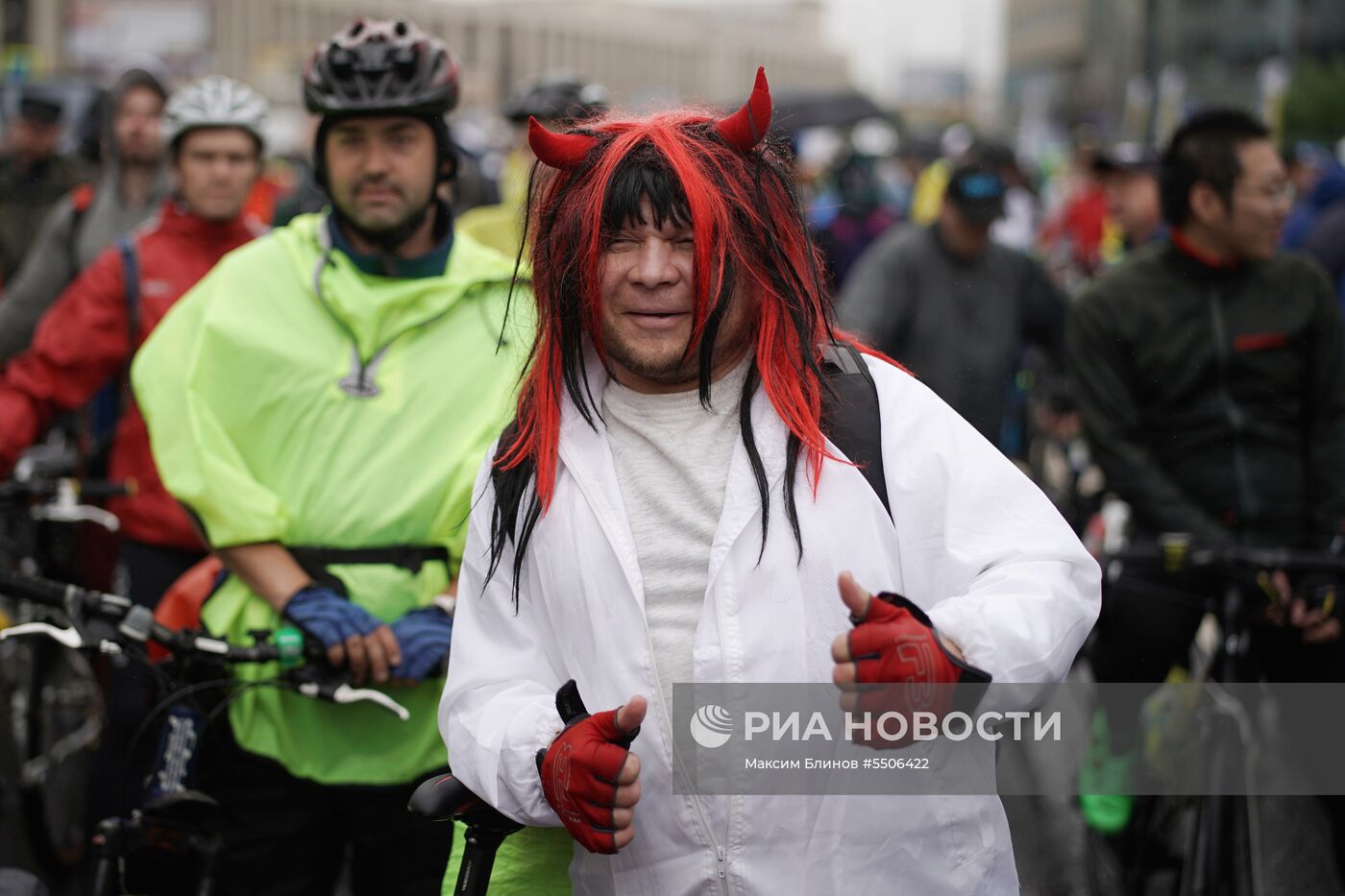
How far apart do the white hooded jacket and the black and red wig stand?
64 millimetres

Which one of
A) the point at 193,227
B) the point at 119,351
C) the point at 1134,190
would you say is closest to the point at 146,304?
the point at 119,351

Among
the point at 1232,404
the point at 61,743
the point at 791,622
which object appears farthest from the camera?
the point at 61,743

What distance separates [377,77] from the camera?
12.1ft

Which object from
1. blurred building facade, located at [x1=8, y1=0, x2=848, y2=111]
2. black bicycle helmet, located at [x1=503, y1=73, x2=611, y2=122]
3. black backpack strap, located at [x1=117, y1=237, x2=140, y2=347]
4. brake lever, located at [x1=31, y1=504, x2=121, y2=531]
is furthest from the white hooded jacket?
blurred building facade, located at [x1=8, y1=0, x2=848, y2=111]

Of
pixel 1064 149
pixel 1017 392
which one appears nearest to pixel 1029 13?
pixel 1064 149

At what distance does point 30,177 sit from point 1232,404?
688 cm

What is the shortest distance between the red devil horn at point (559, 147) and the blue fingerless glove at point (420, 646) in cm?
116

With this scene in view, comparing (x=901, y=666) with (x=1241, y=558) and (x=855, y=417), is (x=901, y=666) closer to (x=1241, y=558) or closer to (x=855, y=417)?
(x=855, y=417)

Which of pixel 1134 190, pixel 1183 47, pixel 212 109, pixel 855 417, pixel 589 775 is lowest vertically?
pixel 589 775

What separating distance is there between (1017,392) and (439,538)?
6.38m

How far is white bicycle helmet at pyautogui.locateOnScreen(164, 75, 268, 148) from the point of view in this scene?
17.5 ft

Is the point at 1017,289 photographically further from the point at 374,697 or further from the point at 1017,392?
the point at 374,697

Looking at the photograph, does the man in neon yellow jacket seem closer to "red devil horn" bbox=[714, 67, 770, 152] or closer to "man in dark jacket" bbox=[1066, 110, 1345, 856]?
"red devil horn" bbox=[714, 67, 770, 152]

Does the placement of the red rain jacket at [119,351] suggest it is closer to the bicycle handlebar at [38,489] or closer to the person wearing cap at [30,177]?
the bicycle handlebar at [38,489]
